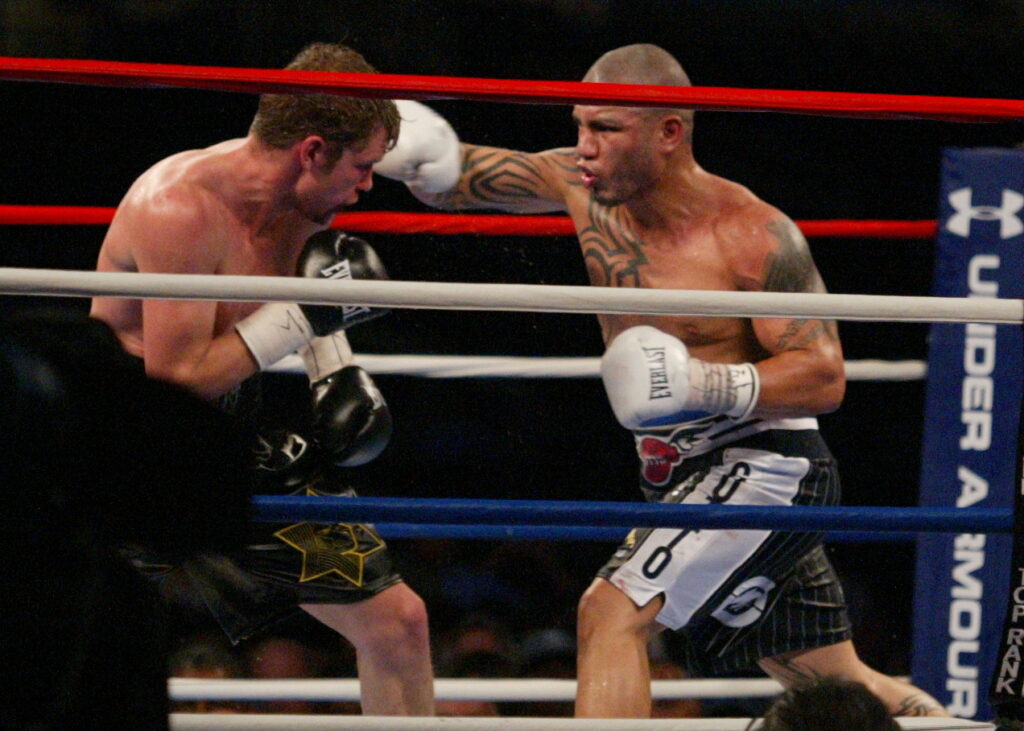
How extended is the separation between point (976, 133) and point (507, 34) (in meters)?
1.22

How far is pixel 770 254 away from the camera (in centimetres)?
177

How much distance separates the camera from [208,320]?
1.58 meters

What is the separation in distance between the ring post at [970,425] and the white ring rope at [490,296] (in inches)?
37.7

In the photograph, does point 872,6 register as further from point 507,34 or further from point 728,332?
point 728,332

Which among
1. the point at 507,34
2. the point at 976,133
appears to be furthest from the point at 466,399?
the point at 976,133

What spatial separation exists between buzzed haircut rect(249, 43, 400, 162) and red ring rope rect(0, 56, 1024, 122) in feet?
1.68

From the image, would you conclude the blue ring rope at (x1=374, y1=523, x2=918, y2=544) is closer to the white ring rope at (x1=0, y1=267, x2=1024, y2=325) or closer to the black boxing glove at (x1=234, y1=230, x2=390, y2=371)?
the black boxing glove at (x1=234, y1=230, x2=390, y2=371)

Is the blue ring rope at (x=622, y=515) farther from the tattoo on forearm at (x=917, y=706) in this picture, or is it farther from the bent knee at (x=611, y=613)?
the tattoo on forearm at (x=917, y=706)

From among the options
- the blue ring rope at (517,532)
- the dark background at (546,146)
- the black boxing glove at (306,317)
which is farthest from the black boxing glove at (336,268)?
the dark background at (546,146)

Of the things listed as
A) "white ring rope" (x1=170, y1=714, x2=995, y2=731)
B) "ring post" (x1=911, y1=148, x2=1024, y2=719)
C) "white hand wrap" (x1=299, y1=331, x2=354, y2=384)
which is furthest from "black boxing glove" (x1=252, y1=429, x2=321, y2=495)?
"ring post" (x1=911, y1=148, x2=1024, y2=719)

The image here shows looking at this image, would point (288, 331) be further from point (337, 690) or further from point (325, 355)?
point (337, 690)

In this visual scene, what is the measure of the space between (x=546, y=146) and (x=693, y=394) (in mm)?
1721

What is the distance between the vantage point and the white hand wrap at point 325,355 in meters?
1.77

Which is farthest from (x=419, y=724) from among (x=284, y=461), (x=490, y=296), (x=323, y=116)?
(x=323, y=116)
